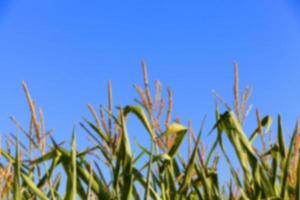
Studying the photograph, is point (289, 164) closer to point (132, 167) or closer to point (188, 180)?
point (188, 180)

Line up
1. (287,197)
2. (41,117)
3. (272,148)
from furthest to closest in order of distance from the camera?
(272,148) → (287,197) → (41,117)

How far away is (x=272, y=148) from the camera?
2.44 m

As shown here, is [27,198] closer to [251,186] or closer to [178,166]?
[178,166]

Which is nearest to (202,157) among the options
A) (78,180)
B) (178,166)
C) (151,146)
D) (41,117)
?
(178,166)

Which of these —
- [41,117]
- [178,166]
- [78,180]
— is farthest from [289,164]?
[41,117]

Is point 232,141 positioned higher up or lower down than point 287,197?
higher up

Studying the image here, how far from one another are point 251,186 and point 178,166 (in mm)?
325

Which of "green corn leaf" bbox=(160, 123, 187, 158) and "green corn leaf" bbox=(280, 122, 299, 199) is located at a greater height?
"green corn leaf" bbox=(160, 123, 187, 158)

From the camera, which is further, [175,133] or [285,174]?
[175,133]

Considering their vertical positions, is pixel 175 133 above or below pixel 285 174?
above

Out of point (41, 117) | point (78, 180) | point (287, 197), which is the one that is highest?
point (41, 117)

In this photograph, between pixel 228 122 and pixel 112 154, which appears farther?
pixel 228 122

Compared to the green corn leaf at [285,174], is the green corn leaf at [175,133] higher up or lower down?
higher up

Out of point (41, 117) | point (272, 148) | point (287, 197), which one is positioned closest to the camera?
point (41, 117)
